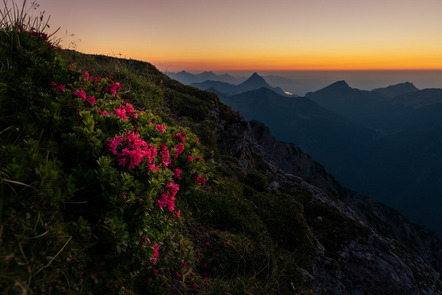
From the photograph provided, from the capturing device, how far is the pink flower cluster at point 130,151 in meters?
3.45

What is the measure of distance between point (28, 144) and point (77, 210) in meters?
1.00

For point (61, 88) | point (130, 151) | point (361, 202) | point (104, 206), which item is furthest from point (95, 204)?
point (361, 202)

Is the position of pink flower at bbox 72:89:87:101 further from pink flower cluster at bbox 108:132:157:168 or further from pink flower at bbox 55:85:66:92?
pink flower cluster at bbox 108:132:157:168

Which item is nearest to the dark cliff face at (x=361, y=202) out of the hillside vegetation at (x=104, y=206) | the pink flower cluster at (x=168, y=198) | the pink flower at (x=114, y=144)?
the hillside vegetation at (x=104, y=206)

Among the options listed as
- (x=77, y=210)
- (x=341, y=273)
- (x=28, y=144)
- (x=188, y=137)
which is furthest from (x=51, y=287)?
(x=341, y=273)

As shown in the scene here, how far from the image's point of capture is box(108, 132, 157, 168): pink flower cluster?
3449mm

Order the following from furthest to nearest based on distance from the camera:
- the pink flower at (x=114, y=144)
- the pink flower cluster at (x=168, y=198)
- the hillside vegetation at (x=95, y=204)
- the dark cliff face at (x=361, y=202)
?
the dark cliff face at (x=361, y=202), the pink flower cluster at (x=168, y=198), the pink flower at (x=114, y=144), the hillside vegetation at (x=95, y=204)

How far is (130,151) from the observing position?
11.4 feet

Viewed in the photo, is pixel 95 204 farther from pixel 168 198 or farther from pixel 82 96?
pixel 82 96

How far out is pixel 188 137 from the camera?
6.39 m

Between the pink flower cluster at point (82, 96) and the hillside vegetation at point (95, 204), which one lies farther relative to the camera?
the pink flower cluster at point (82, 96)

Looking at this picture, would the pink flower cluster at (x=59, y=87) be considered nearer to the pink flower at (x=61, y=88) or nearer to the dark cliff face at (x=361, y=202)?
the pink flower at (x=61, y=88)

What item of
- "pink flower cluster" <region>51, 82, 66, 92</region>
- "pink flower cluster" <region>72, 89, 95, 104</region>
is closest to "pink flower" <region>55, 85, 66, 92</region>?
"pink flower cluster" <region>51, 82, 66, 92</region>

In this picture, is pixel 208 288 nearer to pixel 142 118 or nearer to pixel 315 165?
pixel 142 118
